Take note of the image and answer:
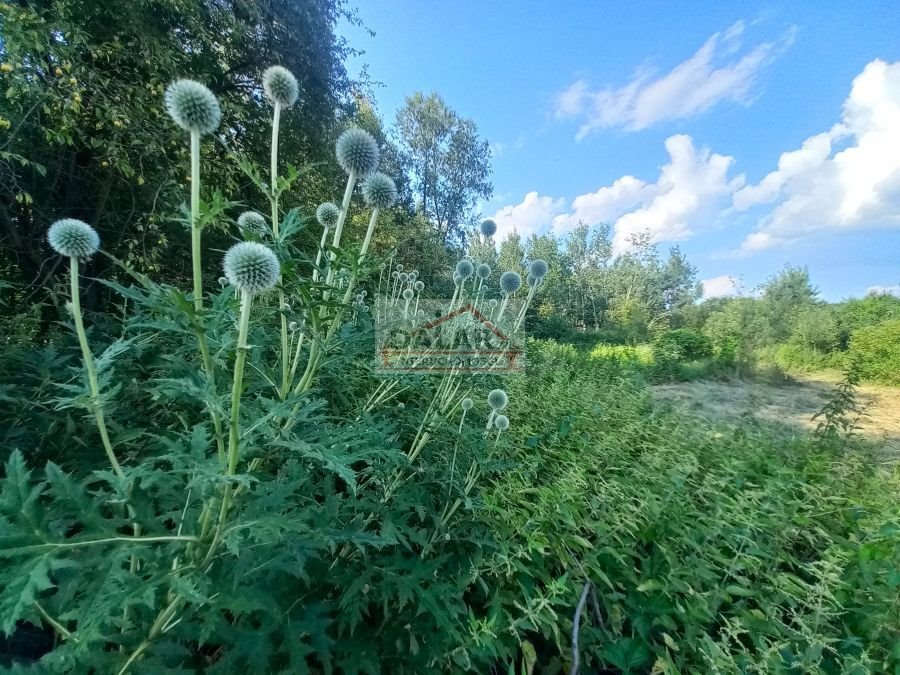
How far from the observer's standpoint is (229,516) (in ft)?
3.53

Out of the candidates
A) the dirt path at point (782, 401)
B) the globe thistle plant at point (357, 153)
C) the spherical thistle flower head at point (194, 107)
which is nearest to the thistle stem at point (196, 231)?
the spherical thistle flower head at point (194, 107)

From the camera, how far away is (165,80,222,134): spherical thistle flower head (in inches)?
46.2

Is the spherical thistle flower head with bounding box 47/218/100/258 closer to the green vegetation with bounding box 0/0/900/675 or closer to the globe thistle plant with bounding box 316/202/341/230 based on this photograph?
the green vegetation with bounding box 0/0/900/675

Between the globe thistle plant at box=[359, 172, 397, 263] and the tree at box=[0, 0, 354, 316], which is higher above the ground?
the tree at box=[0, 0, 354, 316]

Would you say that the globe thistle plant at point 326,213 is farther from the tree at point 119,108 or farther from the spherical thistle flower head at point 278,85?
the tree at point 119,108

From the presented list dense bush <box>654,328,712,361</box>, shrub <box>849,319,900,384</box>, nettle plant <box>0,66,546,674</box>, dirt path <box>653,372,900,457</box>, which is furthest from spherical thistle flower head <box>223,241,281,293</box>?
dense bush <box>654,328,712,361</box>

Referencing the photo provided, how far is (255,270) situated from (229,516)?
71cm

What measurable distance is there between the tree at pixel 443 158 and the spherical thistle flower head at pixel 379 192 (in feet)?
58.2

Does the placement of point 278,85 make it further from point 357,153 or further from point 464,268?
point 464,268

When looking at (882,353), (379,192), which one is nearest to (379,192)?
(379,192)

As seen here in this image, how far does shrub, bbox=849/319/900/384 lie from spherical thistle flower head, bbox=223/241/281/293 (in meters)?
11.2

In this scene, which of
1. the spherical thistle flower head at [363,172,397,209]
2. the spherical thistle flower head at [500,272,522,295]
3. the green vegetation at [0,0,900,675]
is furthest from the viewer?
the spherical thistle flower head at [500,272,522,295]

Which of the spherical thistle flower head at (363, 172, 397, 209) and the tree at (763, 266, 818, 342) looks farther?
the tree at (763, 266, 818, 342)

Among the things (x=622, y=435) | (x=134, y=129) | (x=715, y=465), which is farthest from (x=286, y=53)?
(x=715, y=465)
